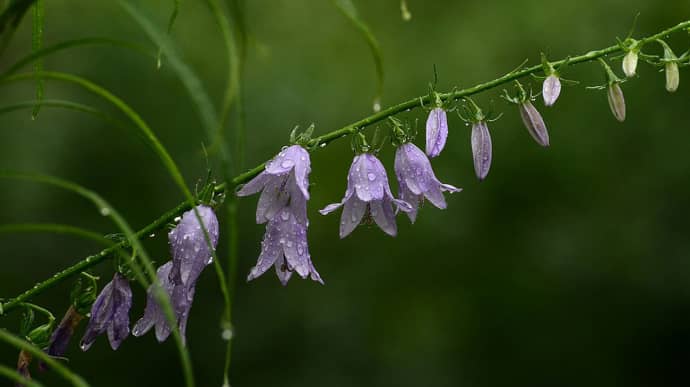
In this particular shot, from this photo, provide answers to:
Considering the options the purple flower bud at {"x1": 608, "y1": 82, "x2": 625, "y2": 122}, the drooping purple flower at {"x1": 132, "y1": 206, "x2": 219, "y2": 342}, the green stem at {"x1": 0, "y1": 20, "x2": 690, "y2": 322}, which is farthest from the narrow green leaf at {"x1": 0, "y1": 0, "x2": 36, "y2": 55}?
the purple flower bud at {"x1": 608, "y1": 82, "x2": 625, "y2": 122}

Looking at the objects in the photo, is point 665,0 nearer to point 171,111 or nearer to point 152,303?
point 171,111

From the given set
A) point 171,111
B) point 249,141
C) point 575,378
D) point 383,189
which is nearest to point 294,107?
point 249,141

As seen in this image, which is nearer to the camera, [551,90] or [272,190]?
[551,90]

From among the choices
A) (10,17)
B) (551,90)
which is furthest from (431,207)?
(10,17)

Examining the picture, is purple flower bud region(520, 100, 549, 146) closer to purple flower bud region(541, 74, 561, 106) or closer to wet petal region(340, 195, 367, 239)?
purple flower bud region(541, 74, 561, 106)

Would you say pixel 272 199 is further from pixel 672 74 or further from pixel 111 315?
pixel 672 74

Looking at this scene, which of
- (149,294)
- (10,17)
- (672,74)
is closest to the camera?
(10,17)

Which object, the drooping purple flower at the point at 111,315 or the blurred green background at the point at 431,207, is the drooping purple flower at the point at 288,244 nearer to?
the drooping purple flower at the point at 111,315

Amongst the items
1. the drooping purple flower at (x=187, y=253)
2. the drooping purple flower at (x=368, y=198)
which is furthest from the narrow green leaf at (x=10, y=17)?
the drooping purple flower at (x=368, y=198)
